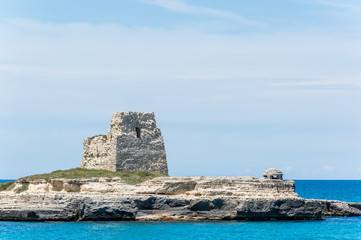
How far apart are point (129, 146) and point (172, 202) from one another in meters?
9.85

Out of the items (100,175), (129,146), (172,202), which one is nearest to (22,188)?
(100,175)

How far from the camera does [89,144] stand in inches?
1881

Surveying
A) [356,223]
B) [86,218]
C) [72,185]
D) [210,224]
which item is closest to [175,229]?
[210,224]

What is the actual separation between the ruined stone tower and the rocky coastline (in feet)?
18.5

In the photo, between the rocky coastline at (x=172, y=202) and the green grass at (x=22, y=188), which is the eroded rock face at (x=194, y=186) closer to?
the rocky coastline at (x=172, y=202)

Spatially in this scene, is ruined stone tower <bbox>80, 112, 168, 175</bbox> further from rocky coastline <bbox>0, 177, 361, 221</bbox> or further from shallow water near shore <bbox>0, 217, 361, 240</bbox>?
shallow water near shore <bbox>0, 217, 361, 240</bbox>

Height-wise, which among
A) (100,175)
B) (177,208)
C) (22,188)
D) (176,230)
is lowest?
(176,230)

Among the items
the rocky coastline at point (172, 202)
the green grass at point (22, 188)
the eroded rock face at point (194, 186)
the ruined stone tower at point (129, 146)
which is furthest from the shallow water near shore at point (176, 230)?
the ruined stone tower at point (129, 146)

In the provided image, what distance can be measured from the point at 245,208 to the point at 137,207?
5.66 meters

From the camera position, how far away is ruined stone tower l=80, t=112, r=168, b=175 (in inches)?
1768

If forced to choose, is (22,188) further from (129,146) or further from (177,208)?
(177,208)

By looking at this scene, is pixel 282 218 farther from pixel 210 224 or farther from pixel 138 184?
pixel 138 184

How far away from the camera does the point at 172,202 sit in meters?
36.2

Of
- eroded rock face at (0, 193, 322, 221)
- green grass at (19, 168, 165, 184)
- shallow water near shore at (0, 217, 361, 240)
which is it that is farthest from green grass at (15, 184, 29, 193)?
eroded rock face at (0, 193, 322, 221)
